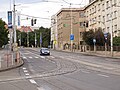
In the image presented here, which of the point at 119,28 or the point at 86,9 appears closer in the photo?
the point at 119,28

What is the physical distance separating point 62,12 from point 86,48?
3622 cm

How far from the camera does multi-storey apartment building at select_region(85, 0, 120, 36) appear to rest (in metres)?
72.3

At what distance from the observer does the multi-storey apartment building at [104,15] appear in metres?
72.3

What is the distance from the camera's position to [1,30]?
112188 millimetres

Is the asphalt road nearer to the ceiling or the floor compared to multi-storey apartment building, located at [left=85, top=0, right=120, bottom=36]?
nearer to the floor

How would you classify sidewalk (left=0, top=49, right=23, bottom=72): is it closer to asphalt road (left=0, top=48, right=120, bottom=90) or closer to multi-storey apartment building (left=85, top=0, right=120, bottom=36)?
asphalt road (left=0, top=48, right=120, bottom=90)

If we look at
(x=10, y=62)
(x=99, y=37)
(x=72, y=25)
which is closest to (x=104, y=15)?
(x=99, y=37)

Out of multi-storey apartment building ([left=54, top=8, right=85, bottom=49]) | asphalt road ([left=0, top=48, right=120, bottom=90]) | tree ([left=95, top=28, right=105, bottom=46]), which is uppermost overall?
multi-storey apartment building ([left=54, top=8, right=85, bottom=49])

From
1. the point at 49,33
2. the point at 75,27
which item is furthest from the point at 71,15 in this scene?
the point at 49,33

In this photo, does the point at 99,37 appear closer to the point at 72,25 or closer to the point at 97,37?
the point at 97,37

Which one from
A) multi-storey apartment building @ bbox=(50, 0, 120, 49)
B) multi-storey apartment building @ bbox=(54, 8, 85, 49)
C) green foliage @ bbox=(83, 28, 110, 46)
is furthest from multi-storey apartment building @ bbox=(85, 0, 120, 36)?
multi-storey apartment building @ bbox=(54, 8, 85, 49)

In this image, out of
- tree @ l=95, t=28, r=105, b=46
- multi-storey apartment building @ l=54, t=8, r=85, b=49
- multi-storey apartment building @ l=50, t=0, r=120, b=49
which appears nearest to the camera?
multi-storey apartment building @ l=50, t=0, r=120, b=49

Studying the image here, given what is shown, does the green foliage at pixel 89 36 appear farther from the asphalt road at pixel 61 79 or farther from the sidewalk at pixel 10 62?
the asphalt road at pixel 61 79

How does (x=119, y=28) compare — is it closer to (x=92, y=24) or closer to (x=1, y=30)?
(x=92, y=24)
